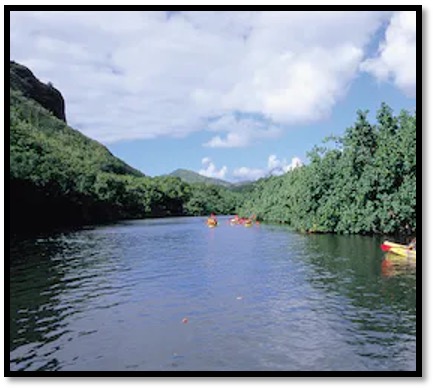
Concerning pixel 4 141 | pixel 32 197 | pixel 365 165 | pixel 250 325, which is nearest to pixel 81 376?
pixel 4 141

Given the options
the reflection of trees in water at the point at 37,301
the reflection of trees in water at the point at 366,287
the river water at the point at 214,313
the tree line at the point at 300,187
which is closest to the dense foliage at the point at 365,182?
the tree line at the point at 300,187

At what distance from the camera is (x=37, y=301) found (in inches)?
477

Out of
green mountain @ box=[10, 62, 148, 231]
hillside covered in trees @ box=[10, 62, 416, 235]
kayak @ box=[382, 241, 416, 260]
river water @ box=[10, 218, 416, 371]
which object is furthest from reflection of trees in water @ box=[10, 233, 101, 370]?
kayak @ box=[382, 241, 416, 260]

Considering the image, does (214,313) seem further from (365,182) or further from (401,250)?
(365,182)

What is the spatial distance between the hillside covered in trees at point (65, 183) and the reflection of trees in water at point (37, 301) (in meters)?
6.03

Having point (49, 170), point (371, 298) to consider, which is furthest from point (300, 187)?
point (371, 298)

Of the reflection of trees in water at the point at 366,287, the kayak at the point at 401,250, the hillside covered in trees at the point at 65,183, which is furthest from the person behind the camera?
the hillside covered in trees at the point at 65,183

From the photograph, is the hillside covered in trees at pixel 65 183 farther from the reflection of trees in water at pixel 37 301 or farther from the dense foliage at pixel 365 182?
the dense foliage at pixel 365 182

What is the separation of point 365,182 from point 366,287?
13.7 meters

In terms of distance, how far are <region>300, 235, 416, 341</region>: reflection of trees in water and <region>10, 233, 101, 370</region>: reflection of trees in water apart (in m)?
5.94

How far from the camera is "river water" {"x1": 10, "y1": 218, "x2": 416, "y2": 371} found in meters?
7.66

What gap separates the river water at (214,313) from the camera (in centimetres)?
766

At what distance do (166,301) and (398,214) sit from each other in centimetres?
1501
